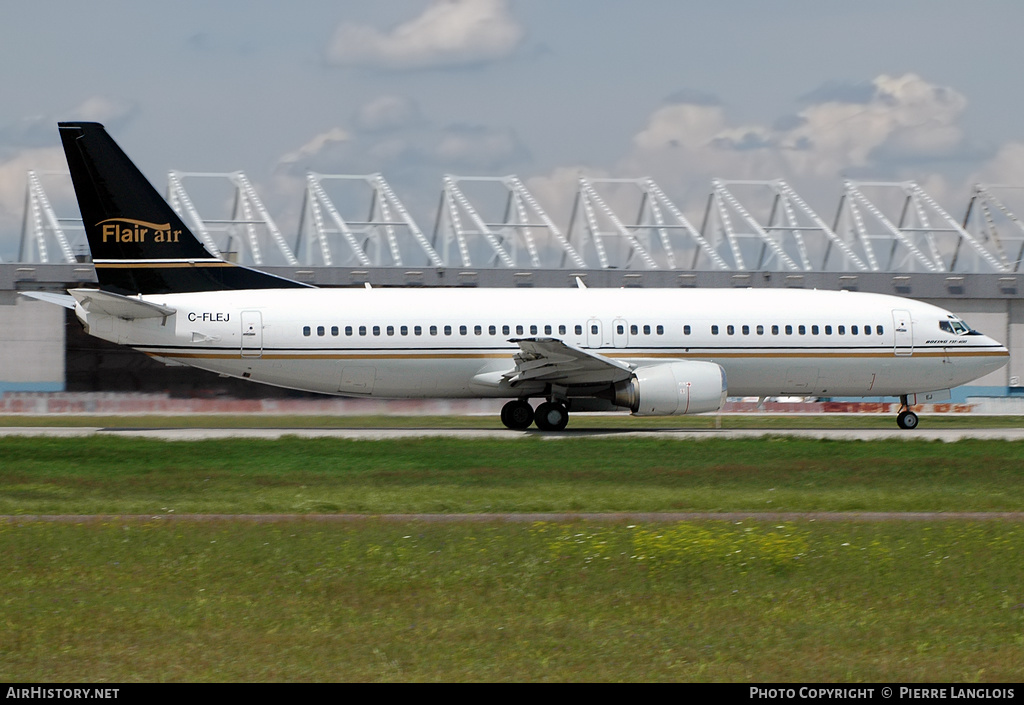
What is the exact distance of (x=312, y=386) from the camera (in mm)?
32531

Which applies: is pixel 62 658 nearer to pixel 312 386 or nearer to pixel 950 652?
pixel 950 652

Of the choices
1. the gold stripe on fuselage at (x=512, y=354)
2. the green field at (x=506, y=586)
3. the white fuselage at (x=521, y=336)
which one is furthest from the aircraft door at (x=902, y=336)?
the green field at (x=506, y=586)

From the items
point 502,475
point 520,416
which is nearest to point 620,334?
point 520,416

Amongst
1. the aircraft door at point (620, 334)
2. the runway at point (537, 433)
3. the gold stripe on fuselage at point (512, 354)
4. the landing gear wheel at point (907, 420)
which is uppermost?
the aircraft door at point (620, 334)

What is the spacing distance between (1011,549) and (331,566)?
25.8ft

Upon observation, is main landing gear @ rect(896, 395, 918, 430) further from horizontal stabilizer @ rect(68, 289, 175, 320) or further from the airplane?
horizontal stabilizer @ rect(68, 289, 175, 320)

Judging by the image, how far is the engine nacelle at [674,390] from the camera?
31.0 metres

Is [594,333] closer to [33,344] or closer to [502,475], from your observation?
[502,475]

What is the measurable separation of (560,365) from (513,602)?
19986 mm

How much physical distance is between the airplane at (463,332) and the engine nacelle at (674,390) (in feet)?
A: 0.12

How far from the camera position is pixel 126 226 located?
32.1 meters

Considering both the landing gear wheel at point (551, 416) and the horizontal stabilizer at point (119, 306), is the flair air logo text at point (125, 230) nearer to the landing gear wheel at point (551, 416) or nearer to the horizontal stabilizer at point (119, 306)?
the horizontal stabilizer at point (119, 306)

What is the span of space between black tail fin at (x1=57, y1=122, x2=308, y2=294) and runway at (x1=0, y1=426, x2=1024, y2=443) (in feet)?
13.6

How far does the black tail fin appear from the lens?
31.6 metres
